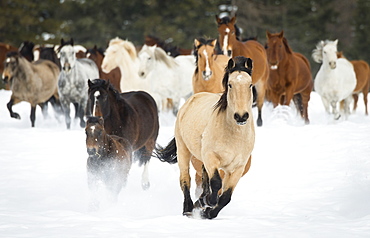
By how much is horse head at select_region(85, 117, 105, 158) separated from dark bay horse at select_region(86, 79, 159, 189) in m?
0.92

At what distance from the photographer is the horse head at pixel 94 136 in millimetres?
7465

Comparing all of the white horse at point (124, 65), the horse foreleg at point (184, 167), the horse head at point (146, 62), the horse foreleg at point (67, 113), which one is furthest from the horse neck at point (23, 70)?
the horse foreleg at point (184, 167)

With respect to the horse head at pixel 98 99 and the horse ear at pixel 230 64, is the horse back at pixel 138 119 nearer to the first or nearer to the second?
the horse head at pixel 98 99

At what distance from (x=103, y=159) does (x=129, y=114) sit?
55.6 inches

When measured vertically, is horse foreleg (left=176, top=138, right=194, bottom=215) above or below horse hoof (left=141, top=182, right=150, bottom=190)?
above

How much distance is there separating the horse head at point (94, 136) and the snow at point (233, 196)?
2.26 ft

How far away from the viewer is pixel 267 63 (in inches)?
550

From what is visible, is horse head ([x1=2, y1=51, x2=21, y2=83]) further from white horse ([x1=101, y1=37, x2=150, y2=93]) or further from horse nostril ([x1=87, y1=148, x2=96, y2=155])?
horse nostril ([x1=87, y1=148, x2=96, y2=155])

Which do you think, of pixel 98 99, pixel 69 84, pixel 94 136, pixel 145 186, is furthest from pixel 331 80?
pixel 94 136

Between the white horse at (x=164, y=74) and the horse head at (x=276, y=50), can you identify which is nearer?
the horse head at (x=276, y=50)

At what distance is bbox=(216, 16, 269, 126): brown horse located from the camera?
1323 centimetres

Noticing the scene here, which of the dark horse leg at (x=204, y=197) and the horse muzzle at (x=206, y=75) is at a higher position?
the horse muzzle at (x=206, y=75)

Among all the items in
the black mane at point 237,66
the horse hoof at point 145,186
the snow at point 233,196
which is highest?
the black mane at point 237,66

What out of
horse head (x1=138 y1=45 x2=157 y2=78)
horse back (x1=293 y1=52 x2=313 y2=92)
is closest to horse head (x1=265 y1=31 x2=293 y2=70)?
horse back (x1=293 y1=52 x2=313 y2=92)
